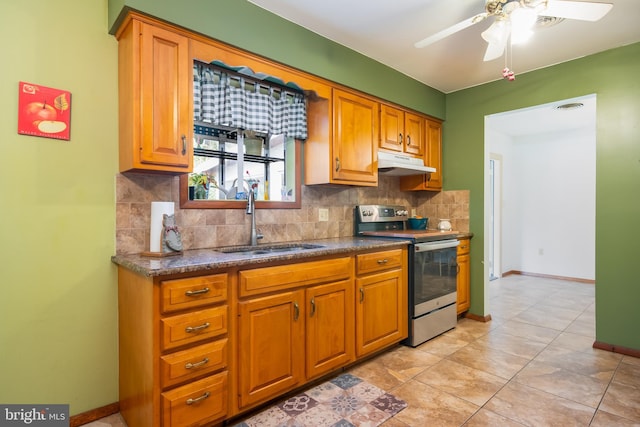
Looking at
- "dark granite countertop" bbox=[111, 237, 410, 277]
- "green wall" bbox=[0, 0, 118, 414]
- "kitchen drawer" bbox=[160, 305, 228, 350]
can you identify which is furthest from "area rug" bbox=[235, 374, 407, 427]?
"green wall" bbox=[0, 0, 118, 414]

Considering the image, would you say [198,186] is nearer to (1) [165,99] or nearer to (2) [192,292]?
(1) [165,99]

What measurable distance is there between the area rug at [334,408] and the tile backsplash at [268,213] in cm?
109

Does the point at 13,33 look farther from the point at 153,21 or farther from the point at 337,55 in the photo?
the point at 337,55

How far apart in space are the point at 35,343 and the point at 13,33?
157cm

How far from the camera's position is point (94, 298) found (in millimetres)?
1871

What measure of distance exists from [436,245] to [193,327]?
220cm

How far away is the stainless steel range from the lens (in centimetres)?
283

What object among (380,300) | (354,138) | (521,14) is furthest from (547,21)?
(380,300)

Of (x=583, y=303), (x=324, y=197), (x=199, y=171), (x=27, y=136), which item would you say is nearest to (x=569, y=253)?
(x=583, y=303)

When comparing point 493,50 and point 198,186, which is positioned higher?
point 493,50

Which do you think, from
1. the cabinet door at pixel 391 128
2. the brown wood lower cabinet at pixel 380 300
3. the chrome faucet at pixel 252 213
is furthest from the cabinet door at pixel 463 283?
the chrome faucet at pixel 252 213

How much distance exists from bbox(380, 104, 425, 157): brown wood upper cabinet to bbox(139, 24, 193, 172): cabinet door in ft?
5.98

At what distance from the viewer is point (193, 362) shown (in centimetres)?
157
